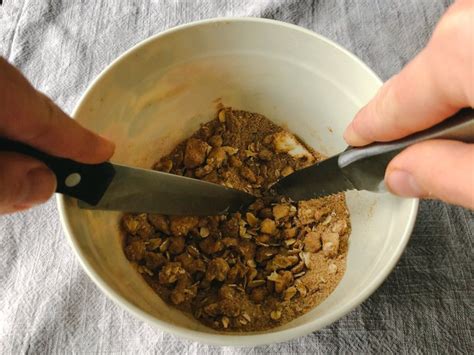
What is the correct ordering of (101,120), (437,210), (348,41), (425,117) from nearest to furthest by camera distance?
(425,117)
(101,120)
(437,210)
(348,41)

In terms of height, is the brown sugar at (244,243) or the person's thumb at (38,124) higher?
the person's thumb at (38,124)

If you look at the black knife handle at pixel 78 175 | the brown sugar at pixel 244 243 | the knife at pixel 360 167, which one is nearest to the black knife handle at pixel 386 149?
the knife at pixel 360 167

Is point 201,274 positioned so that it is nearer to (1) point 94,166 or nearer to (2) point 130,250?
(2) point 130,250

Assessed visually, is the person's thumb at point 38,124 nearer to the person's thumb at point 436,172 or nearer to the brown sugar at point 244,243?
the brown sugar at point 244,243

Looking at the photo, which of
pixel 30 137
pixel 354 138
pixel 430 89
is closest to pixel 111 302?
pixel 30 137

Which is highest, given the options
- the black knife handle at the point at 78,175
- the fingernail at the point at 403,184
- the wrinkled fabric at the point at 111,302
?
the fingernail at the point at 403,184

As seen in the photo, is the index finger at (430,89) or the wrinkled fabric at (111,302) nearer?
the index finger at (430,89)

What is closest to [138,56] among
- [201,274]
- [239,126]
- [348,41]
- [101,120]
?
[101,120]
